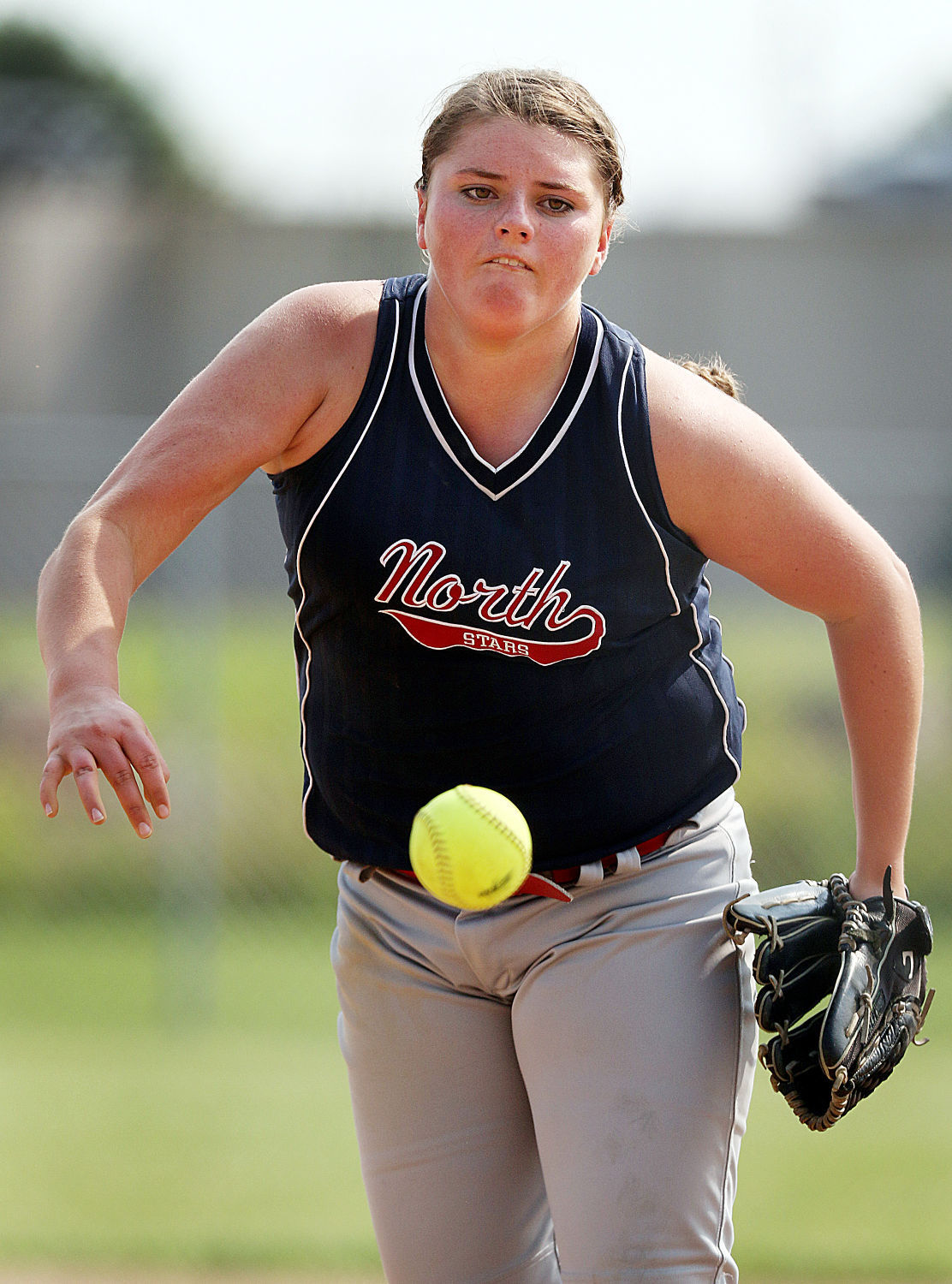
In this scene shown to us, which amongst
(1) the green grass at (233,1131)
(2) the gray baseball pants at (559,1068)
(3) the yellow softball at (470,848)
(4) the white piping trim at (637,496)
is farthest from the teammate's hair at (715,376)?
(1) the green grass at (233,1131)

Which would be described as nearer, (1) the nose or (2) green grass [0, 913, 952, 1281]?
(1) the nose

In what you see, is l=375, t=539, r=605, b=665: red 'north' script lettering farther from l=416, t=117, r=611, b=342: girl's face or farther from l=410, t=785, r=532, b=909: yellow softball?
l=416, t=117, r=611, b=342: girl's face

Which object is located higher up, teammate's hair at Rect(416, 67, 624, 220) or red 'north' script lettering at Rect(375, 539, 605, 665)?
teammate's hair at Rect(416, 67, 624, 220)

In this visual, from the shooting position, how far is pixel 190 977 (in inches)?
250

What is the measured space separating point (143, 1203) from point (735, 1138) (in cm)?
298

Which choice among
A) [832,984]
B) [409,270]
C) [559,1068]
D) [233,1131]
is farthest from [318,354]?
[409,270]

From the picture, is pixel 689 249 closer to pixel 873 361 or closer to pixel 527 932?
pixel 873 361

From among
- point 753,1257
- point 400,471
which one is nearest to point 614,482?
point 400,471

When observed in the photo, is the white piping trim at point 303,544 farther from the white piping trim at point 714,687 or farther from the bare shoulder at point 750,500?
the white piping trim at point 714,687

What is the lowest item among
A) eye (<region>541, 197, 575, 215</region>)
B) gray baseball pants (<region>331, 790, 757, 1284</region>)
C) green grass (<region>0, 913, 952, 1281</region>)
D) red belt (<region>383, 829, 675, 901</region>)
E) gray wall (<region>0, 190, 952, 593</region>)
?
green grass (<region>0, 913, 952, 1281</region>)

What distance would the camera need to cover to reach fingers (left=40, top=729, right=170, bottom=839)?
1.71m

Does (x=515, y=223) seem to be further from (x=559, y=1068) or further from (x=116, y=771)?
(x=559, y=1068)

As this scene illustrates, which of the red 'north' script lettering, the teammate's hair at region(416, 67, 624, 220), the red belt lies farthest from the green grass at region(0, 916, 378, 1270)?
the teammate's hair at region(416, 67, 624, 220)

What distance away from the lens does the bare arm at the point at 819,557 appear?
2025 millimetres
